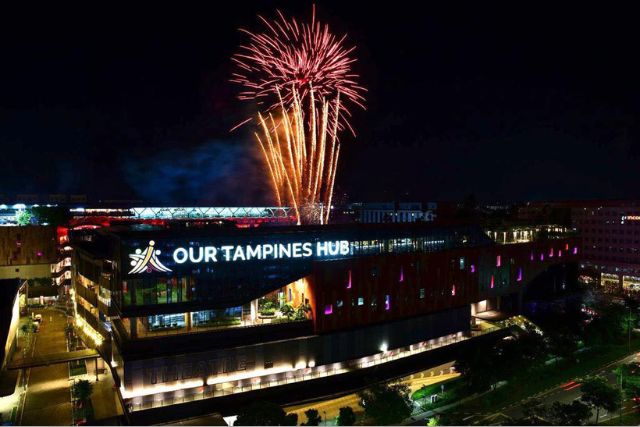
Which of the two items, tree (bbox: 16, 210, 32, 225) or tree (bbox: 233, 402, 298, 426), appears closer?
Answer: tree (bbox: 233, 402, 298, 426)

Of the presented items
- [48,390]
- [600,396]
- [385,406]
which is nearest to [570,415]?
[600,396]

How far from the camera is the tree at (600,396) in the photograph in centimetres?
2914

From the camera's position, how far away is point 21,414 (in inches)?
1024

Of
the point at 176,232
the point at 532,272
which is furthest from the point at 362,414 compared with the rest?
the point at 532,272

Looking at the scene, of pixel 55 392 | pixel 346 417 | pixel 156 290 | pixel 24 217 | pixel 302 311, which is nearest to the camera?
pixel 346 417

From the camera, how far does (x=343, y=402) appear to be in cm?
3127

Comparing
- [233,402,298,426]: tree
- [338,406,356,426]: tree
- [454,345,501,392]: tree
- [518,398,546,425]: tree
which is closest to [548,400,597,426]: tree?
[518,398,546,425]: tree

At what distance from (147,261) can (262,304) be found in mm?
9834

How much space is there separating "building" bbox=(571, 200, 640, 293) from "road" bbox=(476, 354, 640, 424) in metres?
46.2

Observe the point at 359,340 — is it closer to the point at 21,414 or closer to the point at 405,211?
the point at 21,414

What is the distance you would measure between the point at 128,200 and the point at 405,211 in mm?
72747

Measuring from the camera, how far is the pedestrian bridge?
1163 inches

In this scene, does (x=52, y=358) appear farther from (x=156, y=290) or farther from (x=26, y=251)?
(x=26, y=251)

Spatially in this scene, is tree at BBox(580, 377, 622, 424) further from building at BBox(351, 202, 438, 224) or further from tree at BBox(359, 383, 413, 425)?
building at BBox(351, 202, 438, 224)
